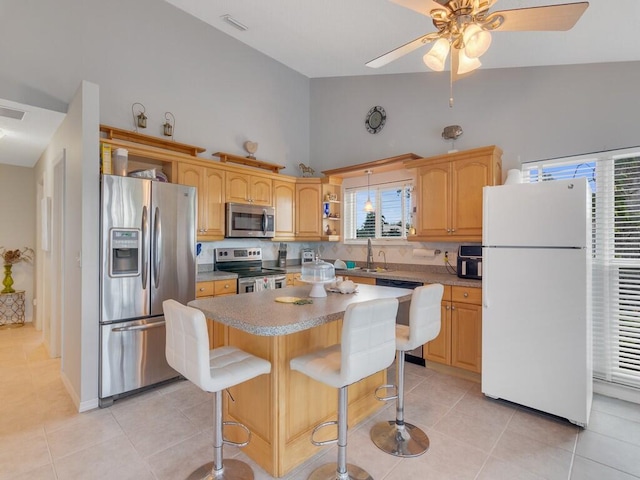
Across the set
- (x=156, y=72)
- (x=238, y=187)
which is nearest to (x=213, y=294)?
(x=238, y=187)

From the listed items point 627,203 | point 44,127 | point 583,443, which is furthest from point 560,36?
point 44,127

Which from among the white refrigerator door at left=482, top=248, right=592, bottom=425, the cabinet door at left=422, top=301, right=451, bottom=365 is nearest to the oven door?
the cabinet door at left=422, top=301, right=451, bottom=365

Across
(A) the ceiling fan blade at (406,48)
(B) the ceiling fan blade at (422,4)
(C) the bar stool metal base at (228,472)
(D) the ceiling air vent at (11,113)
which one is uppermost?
(B) the ceiling fan blade at (422,4)

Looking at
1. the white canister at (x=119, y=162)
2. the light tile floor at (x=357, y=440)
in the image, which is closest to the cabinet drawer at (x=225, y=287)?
the light tile floor at (x=357, y=440)

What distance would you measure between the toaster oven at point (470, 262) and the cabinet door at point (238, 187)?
2667 mm

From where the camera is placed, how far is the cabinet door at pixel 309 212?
15.8 ft

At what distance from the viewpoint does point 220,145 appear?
4348mm

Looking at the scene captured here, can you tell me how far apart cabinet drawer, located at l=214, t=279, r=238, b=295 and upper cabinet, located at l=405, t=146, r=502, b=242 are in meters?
2.22

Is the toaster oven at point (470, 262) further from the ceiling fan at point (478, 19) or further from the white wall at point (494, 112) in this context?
the ceiling fan at point (478, 19)

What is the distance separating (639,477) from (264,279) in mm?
3374

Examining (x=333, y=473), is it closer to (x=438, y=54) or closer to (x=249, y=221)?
(x=438, y=54)

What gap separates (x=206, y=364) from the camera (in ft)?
4.84

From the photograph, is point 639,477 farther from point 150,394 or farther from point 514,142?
point 150,394

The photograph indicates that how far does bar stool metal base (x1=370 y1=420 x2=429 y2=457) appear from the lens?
81.4 inches
